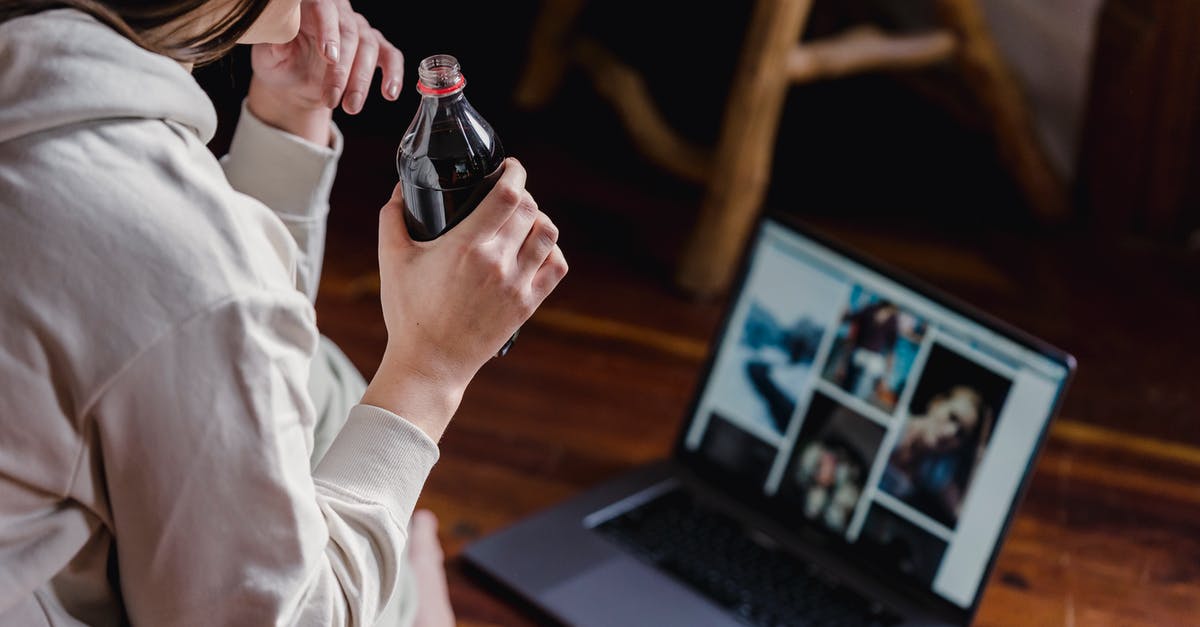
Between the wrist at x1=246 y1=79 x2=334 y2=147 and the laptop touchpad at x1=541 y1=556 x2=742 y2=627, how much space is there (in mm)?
397

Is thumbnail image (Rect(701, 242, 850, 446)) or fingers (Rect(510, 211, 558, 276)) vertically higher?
fingers (Rect(510, 211, 558, 276))

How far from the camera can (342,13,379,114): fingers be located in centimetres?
85

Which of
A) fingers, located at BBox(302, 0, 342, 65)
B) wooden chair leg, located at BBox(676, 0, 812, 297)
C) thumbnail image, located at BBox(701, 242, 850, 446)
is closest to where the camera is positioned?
fingers, located at BBox(302, 0, 342, 65)

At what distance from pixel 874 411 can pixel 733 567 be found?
0.55 ft

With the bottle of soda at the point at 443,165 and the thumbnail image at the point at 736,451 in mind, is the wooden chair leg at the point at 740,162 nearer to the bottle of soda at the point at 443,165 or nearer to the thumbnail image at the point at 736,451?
the thumbnail image at the point at 736,451

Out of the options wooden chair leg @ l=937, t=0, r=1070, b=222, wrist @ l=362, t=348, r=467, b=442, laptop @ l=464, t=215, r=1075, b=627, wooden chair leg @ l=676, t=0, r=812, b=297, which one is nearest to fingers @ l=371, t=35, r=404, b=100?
wrist @ l=362, t=348, r=467, b=442

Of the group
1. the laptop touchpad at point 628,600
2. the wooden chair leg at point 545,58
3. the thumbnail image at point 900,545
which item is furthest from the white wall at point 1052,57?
the laptop touchpad at point 628,600

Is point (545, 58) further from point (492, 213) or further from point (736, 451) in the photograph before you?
point (492, 213)

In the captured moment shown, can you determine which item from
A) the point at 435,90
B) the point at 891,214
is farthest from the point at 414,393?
the point at 891,214

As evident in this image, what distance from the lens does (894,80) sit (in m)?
2.06

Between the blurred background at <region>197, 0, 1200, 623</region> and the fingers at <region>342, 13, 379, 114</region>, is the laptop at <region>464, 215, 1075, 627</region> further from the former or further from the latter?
the fingers at <region>342, 13, 379, 114</region>

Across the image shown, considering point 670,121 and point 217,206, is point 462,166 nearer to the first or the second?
point 217,206

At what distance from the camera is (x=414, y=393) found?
0.72 meters

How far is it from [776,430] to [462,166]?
534mm
